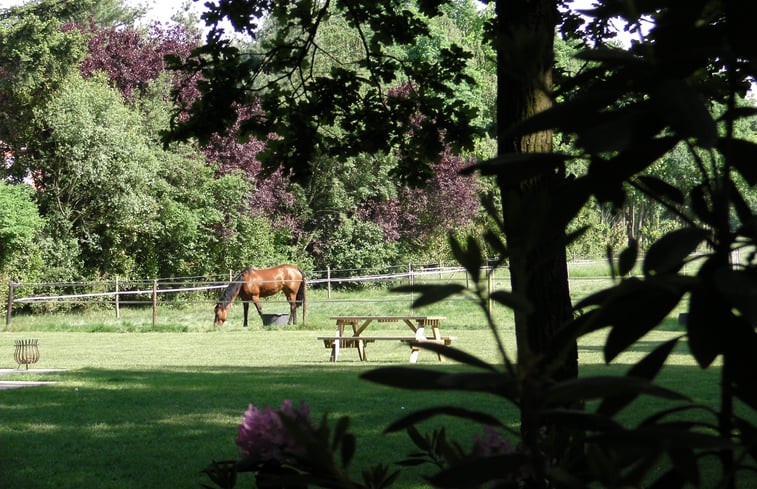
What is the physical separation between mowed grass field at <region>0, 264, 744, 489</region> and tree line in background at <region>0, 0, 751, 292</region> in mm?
5570

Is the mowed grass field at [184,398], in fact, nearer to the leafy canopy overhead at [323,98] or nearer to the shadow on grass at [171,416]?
the shadow on grass at [171,416]

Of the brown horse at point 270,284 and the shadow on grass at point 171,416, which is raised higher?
the brown horse at point 270,284

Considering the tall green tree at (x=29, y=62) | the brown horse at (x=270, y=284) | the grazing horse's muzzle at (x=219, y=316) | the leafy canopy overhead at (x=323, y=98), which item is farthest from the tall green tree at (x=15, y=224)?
the leafy canopy overhead at (x=323, y=98)

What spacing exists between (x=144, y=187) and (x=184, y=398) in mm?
19476

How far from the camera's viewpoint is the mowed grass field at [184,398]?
6.88m

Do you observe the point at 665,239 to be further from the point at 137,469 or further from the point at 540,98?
the point at 137,469

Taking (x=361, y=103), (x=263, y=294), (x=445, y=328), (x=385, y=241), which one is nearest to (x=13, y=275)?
(x=263, y=294)

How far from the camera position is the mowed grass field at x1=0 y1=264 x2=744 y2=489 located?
271 inches

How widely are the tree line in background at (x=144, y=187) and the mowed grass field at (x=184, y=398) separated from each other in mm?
5570

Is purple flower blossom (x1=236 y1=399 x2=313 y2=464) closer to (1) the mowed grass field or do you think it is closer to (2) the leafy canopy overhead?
(1) the mowed grass field

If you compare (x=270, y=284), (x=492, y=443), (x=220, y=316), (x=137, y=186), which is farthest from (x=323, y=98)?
(x=137, y=186)

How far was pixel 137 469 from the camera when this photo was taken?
669 cm

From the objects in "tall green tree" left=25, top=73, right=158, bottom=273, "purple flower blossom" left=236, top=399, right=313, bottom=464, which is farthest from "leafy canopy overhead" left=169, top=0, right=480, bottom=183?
"tall green tree" left=25, top=73, right=158, bottom=273

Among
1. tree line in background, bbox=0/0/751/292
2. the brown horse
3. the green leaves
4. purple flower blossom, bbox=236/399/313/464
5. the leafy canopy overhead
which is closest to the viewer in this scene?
the green leaves
